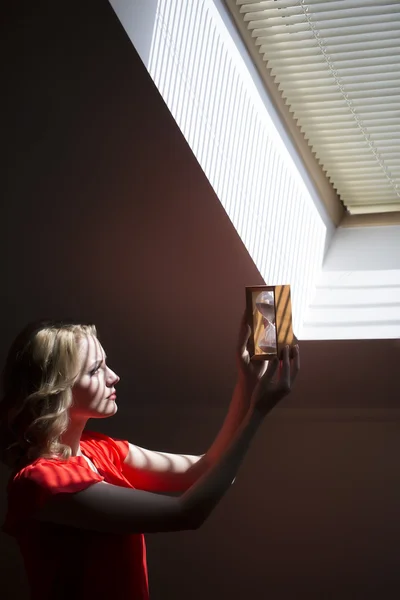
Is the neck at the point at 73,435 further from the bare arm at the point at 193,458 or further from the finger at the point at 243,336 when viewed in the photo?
the finger at the point at 243,336

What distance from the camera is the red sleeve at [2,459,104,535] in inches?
56.2

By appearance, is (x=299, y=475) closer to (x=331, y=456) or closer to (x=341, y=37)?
(x=331, y=456)

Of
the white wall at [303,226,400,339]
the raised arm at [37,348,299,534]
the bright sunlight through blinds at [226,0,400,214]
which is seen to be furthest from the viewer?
the white wall at [303,226,400,339]

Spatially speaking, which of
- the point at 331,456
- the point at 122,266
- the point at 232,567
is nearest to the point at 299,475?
the point at 331,456

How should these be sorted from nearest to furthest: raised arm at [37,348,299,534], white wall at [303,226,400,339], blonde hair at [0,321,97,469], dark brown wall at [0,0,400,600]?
raised arm at [37,348,299,534], blonde hair at [0,321,97,469], dark brown wall at [0,0,400,600], white wall at [303,226,400,339]

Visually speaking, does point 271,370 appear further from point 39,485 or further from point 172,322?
point 172,322

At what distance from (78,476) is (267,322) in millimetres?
492

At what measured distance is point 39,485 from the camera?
4.72ft

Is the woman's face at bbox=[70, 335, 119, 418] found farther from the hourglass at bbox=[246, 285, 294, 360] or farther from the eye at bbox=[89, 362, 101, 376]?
the hourglass at bbox=[246, 285, 294, 360]

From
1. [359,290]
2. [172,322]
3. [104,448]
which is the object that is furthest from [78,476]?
[359,290]

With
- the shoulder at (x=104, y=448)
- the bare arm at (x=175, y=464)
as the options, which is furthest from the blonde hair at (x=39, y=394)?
the bare arm at (x=175, y=464)

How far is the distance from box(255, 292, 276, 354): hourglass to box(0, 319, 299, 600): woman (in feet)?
0.20

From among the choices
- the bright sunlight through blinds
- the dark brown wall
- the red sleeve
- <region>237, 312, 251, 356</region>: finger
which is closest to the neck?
the red sleeve

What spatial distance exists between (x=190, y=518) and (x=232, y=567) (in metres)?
1.12
